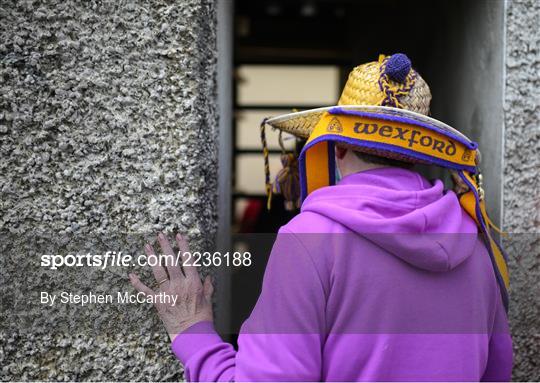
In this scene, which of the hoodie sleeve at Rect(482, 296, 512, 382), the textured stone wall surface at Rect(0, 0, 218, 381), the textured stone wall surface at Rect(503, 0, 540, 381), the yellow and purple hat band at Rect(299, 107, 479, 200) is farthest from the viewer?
the textured stone wall surface at Rect(503, 0, 540, 381)

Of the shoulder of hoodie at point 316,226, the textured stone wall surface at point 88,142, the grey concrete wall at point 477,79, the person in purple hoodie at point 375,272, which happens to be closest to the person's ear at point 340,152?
the person in purple hoodie at point 375,272

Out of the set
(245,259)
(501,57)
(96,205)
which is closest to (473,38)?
(501,57)

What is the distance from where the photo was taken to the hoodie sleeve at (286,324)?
4.46ft

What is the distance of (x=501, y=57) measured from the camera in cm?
216

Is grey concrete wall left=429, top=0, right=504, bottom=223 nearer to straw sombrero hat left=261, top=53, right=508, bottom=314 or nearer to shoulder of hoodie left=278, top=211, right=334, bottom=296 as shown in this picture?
straw sombrero hat left=261, top=53, right=508, bottom=314

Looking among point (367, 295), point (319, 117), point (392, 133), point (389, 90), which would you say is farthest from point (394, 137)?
point (367, 295)

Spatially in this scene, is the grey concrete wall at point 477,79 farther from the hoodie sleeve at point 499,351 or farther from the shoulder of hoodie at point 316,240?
the shoulder of hoodie at point 316,240

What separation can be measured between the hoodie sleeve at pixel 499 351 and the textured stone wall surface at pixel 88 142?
0.94 meters

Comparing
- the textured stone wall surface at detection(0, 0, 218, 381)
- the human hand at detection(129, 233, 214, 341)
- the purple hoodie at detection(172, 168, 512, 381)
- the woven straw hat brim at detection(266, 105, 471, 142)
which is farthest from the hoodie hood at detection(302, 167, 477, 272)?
the textured stone wall surface at detection(0, 0, 218, 381)

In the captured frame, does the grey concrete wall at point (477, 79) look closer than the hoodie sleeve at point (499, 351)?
No

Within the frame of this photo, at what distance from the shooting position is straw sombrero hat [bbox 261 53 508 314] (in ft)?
4.89

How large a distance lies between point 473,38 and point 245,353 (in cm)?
174

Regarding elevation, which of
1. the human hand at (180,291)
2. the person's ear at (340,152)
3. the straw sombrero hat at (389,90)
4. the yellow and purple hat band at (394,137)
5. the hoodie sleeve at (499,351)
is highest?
the straw sombrero hat at (389,90)

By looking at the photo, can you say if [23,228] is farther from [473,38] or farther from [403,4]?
[403,4]
